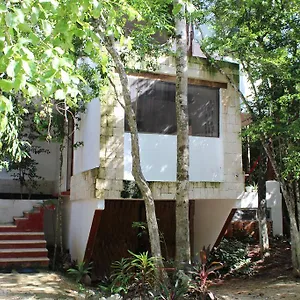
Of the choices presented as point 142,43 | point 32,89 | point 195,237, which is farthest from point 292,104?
point 32,89

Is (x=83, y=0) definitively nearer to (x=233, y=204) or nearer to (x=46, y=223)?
(x=233, y=204)

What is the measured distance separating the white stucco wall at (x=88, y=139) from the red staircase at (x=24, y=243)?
1664mm

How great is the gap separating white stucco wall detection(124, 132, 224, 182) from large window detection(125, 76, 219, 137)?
18 centimetres

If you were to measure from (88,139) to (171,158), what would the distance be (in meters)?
1.91

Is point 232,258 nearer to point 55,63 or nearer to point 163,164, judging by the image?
point 163,164

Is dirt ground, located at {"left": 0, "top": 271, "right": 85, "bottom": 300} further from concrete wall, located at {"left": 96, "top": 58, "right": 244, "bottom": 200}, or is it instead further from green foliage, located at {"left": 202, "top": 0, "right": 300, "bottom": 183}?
green foliage, located at {"left": 202, "top": 0, "right": 300, "bottom": 183}

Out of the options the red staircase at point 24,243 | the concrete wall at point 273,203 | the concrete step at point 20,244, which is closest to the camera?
the red staircase at point 24,243

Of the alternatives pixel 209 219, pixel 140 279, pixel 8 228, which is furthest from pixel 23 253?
pixel 209 219

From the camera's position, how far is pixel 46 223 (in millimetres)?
11000

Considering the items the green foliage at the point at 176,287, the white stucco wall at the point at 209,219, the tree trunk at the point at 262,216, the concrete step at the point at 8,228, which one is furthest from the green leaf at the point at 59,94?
the tree trunk at the point at 262,216

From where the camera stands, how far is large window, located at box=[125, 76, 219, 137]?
315 inches

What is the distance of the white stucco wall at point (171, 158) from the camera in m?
7.91

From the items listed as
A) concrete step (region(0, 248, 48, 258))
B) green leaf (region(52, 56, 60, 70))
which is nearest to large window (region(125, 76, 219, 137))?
concrete step (region(0, 248, 48, 258))

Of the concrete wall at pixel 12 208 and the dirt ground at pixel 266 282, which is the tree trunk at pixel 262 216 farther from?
the concrete wall at pixel 12 208
